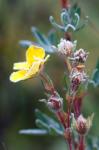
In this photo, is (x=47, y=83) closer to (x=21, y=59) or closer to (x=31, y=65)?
(x=31, y=65)

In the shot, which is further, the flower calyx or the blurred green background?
the blurred green background

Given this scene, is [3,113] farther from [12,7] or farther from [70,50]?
[70,50]

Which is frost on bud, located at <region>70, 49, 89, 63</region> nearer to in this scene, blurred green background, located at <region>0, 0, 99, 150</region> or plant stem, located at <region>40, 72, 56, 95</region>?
plant stem, located at <region>40, 72, 56, 95</region>

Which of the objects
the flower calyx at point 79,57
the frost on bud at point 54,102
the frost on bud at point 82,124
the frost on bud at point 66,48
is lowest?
the frost on bud at point 82,124

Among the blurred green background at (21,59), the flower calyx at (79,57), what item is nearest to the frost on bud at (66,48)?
the flower calyx at (79,57)

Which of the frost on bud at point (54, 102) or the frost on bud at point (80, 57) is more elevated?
the frost on bud at point (80, 57)

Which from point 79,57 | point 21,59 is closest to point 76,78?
point 79,57

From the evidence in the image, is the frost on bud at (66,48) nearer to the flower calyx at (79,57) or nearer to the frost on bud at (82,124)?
the flower calyx at (79,57)

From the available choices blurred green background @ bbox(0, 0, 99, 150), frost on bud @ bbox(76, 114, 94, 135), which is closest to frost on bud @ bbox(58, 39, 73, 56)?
frost on bud @ bbox(76, 114, 94, 135)
